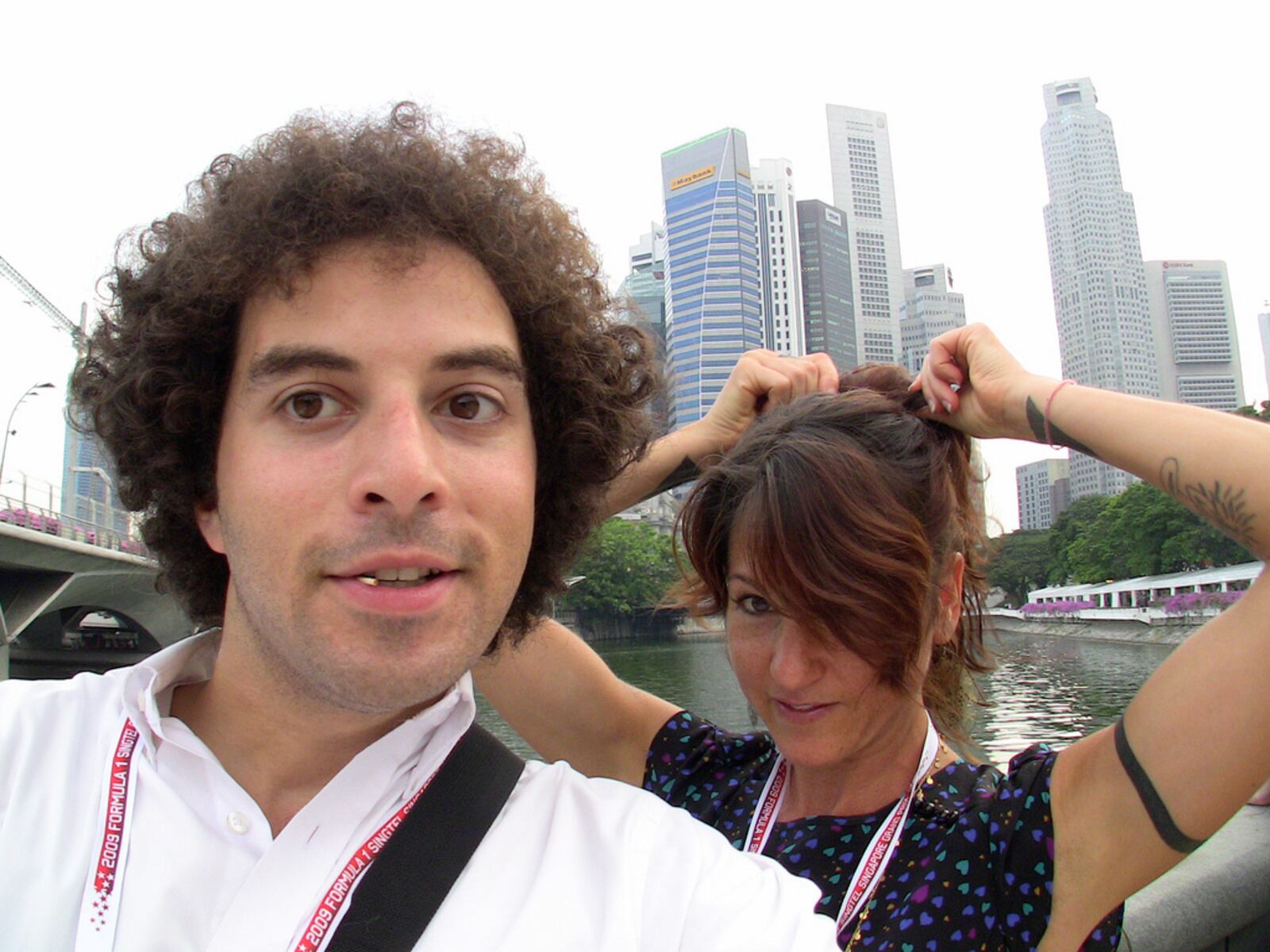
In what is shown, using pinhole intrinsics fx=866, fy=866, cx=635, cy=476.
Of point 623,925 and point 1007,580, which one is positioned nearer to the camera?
point 623,925

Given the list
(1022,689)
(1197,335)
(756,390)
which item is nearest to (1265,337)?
(1197,335)

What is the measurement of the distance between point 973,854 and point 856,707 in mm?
351

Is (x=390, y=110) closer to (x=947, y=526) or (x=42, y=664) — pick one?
(x=947, y=526)

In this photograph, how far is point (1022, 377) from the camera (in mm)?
2004

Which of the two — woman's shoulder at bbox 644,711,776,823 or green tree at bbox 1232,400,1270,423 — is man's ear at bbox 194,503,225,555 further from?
green tree at bbox 1232,400,1270,423

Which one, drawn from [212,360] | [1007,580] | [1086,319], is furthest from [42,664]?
[1086,319]

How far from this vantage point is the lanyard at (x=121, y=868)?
111cm

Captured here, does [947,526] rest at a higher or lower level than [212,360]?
lower

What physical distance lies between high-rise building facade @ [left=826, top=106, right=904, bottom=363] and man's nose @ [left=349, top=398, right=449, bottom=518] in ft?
319

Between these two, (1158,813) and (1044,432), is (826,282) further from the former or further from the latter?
(1158,813)

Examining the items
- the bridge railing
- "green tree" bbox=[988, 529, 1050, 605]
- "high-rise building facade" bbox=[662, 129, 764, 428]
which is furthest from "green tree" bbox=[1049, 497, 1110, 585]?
the bridge railing

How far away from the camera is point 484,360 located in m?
1.46

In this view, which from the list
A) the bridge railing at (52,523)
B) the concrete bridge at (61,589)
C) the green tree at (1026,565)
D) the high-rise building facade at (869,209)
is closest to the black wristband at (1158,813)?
the concrete bridge at (61,589)

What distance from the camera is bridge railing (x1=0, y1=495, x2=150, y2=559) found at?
20.9 meters
